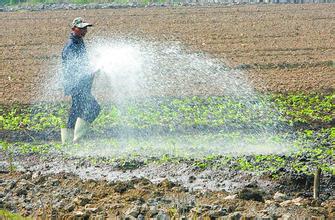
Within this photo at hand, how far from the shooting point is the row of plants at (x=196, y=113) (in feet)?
41.1

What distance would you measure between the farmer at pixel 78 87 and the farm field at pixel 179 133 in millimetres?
320

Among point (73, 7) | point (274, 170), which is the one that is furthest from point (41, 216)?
point (73, 7)

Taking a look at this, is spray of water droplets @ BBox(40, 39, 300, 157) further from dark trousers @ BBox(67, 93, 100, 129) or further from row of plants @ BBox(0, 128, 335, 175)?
dark trousers @ BBox(67, 93, 100, 129)

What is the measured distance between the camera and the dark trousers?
11.8 metres

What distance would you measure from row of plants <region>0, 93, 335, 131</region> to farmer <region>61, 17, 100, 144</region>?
71 centimetres

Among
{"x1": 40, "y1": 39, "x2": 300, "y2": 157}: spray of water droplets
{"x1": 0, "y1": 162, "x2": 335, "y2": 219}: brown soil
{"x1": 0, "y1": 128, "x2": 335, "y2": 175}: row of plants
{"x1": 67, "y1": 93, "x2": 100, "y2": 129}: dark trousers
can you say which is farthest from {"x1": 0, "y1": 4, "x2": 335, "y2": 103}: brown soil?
{"x1": 0, "y1": 162, "x2": 335, "y2": 219}: brown soil

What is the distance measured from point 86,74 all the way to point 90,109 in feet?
1.63

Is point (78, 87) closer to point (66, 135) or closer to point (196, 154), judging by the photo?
point (66, 135)

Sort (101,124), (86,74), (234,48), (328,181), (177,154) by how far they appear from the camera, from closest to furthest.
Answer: (328,181), (177,154), (86,74), (101,124), (234,48)

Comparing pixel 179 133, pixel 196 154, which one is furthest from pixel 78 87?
pixel 196 154

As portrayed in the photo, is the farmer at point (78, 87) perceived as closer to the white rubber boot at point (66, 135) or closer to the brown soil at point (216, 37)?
the white rubber boot at point (66, 135)

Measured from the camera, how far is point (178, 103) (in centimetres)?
1413

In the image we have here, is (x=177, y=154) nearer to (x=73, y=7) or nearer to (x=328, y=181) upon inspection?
(x=328, y=181)

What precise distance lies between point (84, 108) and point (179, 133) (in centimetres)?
143
